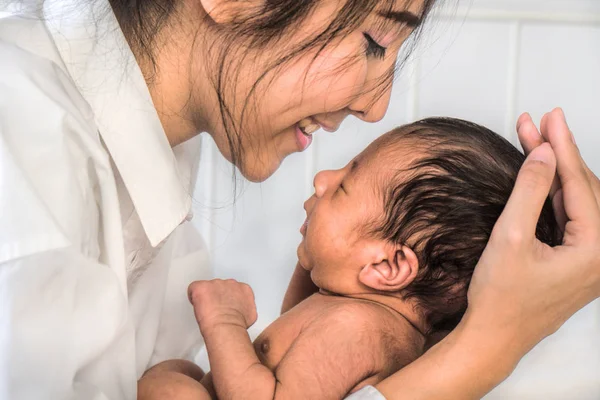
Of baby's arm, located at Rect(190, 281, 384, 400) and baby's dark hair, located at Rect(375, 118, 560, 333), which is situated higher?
baby's dark hair, located at Rect(375, 118, 560, 333)

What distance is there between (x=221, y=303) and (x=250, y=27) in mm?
397

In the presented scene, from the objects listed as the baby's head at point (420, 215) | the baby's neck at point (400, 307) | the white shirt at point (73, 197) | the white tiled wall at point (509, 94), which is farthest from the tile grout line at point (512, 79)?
the white shirt at point (73, 197)

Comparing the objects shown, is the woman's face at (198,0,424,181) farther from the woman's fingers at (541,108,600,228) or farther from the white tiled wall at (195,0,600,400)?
the white tiled wall at (195,0,600,400)

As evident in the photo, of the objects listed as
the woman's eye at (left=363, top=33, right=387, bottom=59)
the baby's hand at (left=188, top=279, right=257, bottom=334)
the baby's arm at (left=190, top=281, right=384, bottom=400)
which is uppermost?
the woman's eye at (left=363, top=33, right=387, bottom=59)

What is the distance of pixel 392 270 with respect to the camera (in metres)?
1.01

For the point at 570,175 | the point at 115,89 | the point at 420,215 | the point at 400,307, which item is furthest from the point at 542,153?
the point at 115,89

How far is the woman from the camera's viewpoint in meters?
0.78

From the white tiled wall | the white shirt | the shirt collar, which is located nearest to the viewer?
the white shirt

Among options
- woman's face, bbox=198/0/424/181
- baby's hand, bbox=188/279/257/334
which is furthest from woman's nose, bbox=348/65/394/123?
baby's hand, bbox=188/279/257/334

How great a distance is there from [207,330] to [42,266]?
0.34 meters

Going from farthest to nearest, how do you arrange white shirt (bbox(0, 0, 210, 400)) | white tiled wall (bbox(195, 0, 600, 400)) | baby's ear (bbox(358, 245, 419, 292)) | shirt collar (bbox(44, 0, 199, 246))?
white tiled wall (bbox(195, 0, 600, 400)), baby's ear (bbox(358, 245, 419, 292)), shirt collar (bbox(44, 0, 199, 246)), white shirt (bbox(0, 0, 210, 400))

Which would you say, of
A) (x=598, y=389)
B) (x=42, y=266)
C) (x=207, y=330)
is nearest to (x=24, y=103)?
(x=42, y=266)

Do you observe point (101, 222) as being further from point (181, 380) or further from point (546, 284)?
point (546, 284)

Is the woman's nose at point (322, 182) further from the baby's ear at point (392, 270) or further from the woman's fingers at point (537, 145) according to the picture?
the woman's fingers at point (537, 145)
